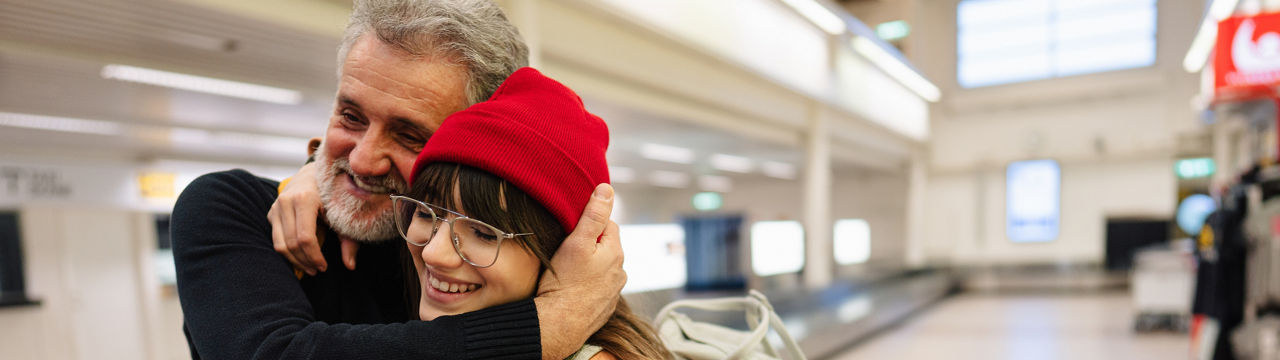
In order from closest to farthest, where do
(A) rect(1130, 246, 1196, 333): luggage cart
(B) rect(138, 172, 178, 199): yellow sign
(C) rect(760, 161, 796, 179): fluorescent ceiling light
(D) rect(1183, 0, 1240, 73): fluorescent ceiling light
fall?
(B) rect(138, 172, 178, 199): yellow sign → (D) rect(1183, 0, 1240, 73): fluorescent ceiling light → (A) rect(1130, 246, 1196, 333): luggage cart → (C) rect(760, 161, 796, 179): fluorescent ceiling light

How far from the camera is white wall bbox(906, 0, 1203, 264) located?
15.8m

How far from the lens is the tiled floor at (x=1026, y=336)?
27.7ft

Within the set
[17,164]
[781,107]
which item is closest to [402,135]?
[17,164]

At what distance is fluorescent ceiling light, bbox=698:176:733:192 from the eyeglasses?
67.5 feet

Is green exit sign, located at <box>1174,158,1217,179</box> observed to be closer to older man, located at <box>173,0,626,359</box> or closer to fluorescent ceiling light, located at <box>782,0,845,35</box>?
fluorescent ceiling light, located at <box>782,0,845,35</box>

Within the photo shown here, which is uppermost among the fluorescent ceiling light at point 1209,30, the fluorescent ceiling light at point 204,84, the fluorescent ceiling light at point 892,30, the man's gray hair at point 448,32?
the fluorescent ceiling light at point 892,30

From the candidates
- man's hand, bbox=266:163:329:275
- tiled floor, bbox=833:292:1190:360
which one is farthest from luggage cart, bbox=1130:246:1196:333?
man's hand, bbox=266:163:329:275

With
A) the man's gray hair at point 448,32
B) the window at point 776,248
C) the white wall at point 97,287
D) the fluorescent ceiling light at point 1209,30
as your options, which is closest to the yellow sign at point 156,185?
the white wall at point 97,287

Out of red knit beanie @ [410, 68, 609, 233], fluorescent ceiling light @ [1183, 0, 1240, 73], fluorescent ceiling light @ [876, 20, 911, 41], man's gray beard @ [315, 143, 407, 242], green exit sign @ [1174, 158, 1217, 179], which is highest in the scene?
fluorescent ceiling light @ [876, 20, 911, 41]

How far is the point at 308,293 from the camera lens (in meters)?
1.07

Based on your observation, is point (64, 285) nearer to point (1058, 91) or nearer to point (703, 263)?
point (703, 263)

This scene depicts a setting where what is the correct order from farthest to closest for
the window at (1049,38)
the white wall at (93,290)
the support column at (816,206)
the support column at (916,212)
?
1. the support column at (916,212)
2. the window at (1049,38)
3. the support column at (816,206)
4. the white wall at (93,290)

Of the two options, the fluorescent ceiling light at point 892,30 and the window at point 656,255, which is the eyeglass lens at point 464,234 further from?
the fluorescent ceiling light at point 892,30

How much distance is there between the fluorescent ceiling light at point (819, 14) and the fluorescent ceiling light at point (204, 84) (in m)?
5.47
